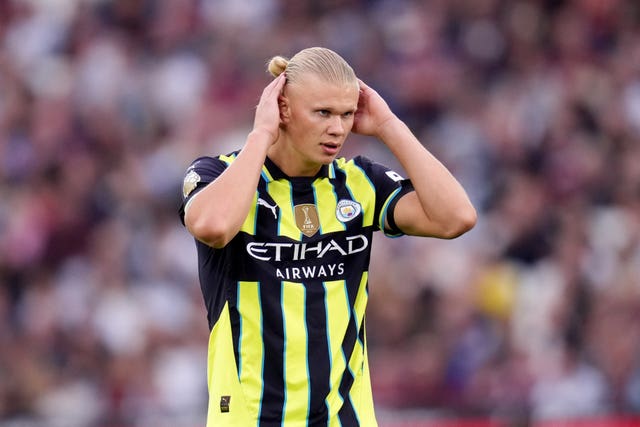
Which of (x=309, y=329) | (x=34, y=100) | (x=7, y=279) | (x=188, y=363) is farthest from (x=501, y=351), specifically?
(x=309, y=329)

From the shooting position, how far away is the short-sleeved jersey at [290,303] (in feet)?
15.4

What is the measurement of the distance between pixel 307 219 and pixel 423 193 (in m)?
0.45

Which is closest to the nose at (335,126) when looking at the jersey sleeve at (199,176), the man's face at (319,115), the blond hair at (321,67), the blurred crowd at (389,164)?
A: the man's face at (319,115)

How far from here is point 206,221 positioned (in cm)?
456

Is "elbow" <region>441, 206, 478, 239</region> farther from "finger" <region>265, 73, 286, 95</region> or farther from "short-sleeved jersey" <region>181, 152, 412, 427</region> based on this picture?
"finger" <region>265, 73, 286, 95</region>

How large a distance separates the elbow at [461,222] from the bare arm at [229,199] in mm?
755

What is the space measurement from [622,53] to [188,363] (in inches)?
204

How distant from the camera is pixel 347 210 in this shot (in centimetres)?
493

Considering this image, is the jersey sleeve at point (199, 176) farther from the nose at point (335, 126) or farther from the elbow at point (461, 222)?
the elbow at point (461, 222)

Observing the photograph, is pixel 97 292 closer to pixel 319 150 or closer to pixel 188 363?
pixel 188 363

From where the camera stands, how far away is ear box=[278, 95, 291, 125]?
4879 millimetres

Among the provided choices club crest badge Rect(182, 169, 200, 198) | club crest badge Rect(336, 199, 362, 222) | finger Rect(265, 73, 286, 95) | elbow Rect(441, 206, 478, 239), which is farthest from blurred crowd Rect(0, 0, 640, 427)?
finger Rect(265, 73, 286, 95)

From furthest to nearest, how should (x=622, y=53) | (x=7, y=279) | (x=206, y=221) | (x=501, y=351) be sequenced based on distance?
(x=622, y=53) → (x=7, y=279) → (x=501, y=351) → (x=206, y=221)

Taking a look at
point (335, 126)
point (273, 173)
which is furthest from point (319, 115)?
point (273, 173)
